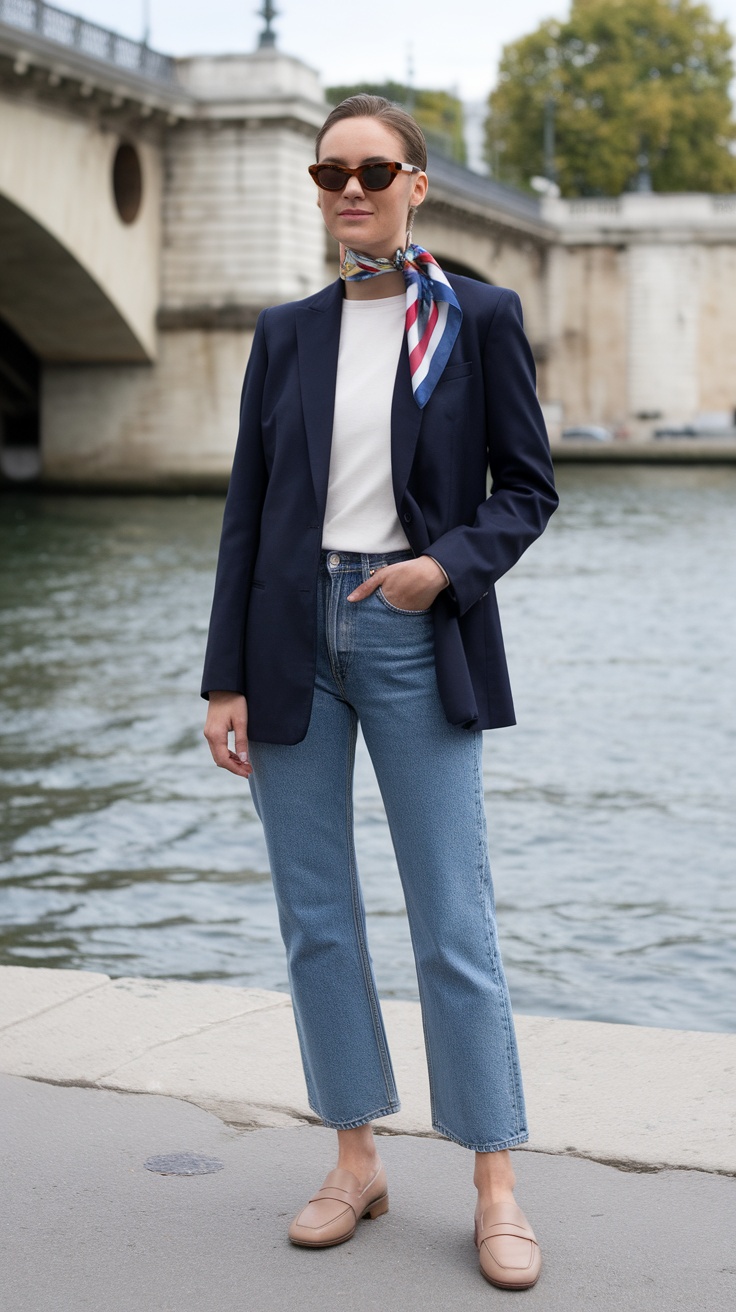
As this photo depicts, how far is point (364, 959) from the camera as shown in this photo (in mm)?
2811

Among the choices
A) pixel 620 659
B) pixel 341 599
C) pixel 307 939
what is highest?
pixel 341 599

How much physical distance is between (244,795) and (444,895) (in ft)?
18.0

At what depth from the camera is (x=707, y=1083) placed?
324cm

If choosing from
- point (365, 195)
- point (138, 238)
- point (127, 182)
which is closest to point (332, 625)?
point (365, 195)

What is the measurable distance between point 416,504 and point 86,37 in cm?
2460

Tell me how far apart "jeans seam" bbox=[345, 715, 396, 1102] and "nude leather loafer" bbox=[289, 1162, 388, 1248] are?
135 mm

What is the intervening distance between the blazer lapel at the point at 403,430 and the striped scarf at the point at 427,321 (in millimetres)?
14

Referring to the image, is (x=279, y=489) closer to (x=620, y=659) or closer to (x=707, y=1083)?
(x=707, y=1083)

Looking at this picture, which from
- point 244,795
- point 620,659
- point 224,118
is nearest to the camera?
→ point 244,795

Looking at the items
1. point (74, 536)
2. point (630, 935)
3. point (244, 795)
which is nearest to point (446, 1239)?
point (630, 935)

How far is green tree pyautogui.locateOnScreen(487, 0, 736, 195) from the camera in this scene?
180 feet

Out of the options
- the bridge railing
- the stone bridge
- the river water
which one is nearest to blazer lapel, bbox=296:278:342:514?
the river water

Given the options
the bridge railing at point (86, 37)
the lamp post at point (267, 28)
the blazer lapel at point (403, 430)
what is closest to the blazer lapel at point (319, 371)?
the blazer lapel at point (403, 430)

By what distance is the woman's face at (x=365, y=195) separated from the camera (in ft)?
8.76
